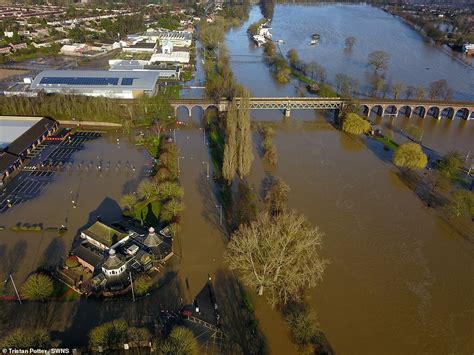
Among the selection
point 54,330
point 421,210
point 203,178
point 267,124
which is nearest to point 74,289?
point 54,330

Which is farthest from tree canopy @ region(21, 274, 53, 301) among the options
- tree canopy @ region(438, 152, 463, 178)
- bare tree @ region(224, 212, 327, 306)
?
tree canopy @ region(438, 152, 463, 178)

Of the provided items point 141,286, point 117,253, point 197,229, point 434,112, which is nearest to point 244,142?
point 197,229

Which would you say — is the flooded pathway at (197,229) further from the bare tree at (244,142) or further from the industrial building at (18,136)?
the industrial building at (18,136)

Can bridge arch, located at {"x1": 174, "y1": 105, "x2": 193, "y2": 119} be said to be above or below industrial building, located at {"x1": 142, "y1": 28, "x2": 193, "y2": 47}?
below

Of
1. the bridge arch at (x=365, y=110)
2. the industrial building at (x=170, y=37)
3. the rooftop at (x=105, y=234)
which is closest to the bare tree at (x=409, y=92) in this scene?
the bridge arch at (x=365, y=110)

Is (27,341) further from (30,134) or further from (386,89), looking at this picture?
(386,89)

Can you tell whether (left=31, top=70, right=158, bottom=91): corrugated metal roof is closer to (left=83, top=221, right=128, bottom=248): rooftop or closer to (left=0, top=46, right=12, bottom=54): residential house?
(left=83, top=221, right=128, bottom=248): rooftop
